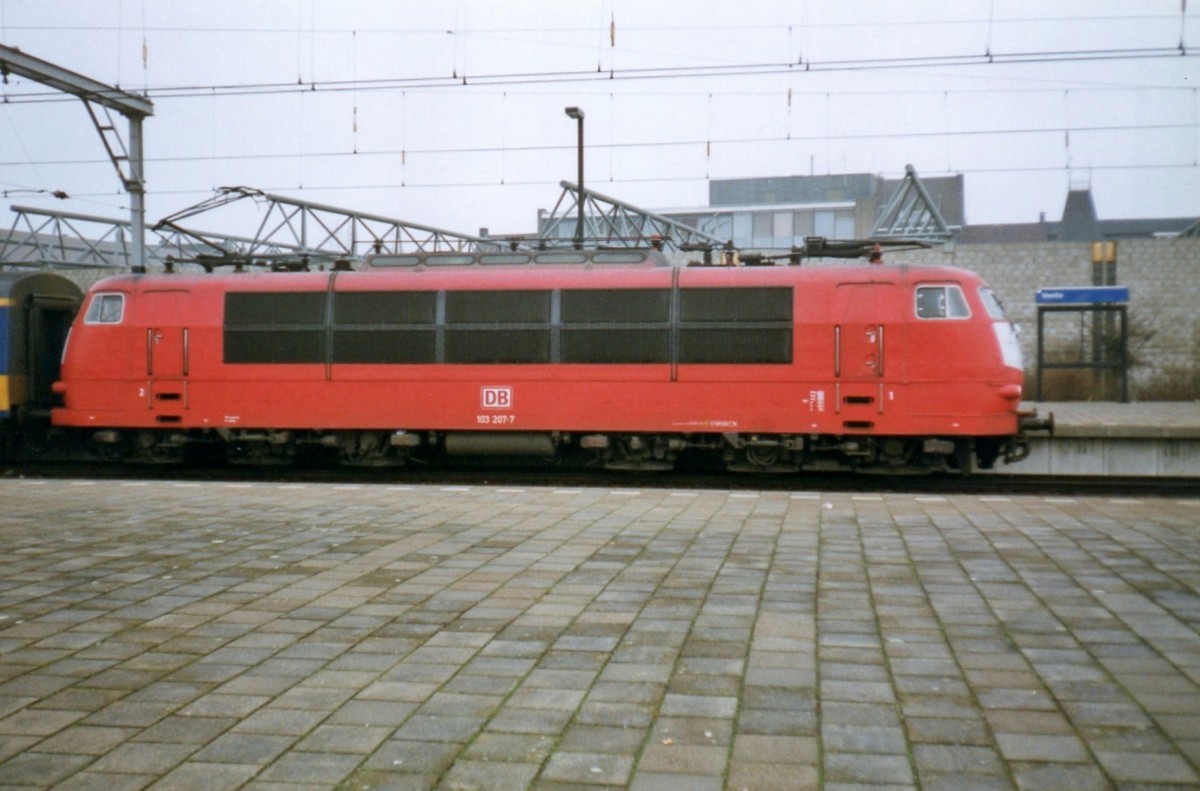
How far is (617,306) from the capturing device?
15133mm

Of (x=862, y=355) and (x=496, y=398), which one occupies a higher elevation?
(x=862, y=355)

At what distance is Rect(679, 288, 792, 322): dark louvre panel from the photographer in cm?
1469

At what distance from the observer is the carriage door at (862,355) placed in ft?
47.0

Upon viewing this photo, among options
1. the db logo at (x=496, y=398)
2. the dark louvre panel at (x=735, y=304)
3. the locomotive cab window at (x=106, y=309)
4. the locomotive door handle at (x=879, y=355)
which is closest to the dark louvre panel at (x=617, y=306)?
the dark louvre panel at (x=735, y=304)

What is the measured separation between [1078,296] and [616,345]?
12.2 meters

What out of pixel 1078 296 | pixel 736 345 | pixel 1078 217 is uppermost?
pixel 1078 217

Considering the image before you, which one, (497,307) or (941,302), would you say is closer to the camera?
(941,302)

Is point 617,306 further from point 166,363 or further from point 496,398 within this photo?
point 166,363

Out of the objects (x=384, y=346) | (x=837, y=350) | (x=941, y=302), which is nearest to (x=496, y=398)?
(x=384, y=346)

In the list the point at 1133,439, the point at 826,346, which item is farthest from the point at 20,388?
the point at 1133,439

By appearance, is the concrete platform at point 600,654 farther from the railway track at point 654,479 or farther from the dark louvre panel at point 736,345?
Answer: the dark louvre panel at point 736,345

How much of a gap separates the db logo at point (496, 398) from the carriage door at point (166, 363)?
4654mm

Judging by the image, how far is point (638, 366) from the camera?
15000mm

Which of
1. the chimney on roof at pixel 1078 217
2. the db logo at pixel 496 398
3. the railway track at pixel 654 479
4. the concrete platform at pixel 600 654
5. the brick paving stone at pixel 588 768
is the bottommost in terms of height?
the brick paving stone at pixel 588 768
